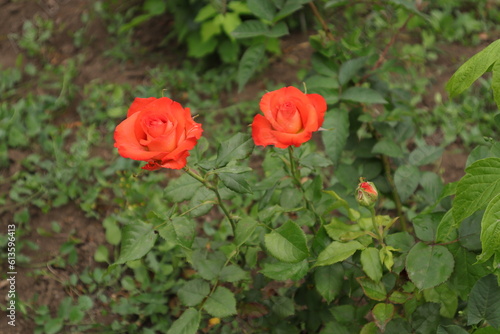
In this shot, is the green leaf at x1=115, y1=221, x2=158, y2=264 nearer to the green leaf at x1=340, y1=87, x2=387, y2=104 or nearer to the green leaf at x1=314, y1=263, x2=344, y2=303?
the green leaf at x1=314, y1=263, x2=344, y2=303

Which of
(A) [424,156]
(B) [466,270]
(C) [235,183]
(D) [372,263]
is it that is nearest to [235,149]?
(C) [235,183]

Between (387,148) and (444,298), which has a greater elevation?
(387,148)

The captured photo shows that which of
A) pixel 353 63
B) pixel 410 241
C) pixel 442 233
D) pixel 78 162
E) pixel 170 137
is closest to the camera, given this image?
pixel 170 137

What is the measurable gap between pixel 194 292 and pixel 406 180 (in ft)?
2.49

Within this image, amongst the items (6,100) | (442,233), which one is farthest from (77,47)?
(442,233)

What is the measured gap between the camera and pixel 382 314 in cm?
124

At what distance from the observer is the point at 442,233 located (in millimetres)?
1160

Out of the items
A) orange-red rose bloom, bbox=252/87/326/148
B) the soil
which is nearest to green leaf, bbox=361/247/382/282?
orange-red rose bloom, bbox=252/87/326/148

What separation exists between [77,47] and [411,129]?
2.54 meters

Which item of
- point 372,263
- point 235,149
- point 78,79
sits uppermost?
point 235,149

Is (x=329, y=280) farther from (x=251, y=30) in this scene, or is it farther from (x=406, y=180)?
(x=251, y=30)

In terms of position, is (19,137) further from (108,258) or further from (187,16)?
(187,16)

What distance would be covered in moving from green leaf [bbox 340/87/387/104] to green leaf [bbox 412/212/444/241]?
0.43 metres

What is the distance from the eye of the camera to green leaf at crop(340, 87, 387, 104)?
1565 mm
